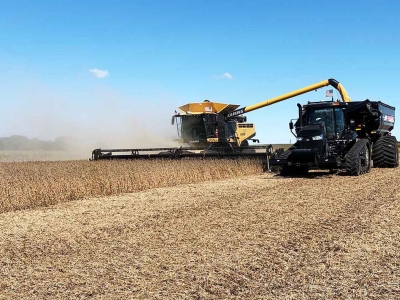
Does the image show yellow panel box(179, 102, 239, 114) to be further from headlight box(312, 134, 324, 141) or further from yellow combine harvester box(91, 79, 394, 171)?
headlight box(312, 134, 324, 141)

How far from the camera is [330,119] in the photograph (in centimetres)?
1258

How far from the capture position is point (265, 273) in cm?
379

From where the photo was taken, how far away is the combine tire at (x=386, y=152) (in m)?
14.8

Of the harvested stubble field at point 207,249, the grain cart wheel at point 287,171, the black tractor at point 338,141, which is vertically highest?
the black tractor at point 338,141

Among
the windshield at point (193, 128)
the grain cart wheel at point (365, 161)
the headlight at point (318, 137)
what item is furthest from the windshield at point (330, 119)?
the windshield at point (193, 128)

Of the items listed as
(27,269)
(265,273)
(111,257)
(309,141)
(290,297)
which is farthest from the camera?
(309,141)

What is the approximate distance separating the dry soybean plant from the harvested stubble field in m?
0.56

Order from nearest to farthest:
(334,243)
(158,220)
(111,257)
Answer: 1. (111,257)
2. (334,243)
3. (158,220)

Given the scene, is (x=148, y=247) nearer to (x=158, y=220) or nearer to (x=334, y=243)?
(x=158, y=220)

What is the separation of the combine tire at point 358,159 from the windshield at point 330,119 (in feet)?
2.20

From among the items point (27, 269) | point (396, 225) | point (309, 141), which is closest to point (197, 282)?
point (27, 269)

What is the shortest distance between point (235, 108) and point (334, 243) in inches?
575

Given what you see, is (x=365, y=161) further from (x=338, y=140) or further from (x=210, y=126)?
(x=210, y=126)

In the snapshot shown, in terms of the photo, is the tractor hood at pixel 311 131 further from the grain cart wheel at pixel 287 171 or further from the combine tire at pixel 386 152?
the combine tire at pixel 386 152
